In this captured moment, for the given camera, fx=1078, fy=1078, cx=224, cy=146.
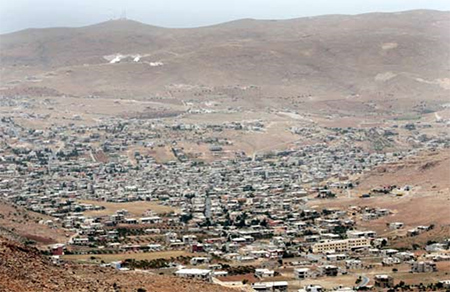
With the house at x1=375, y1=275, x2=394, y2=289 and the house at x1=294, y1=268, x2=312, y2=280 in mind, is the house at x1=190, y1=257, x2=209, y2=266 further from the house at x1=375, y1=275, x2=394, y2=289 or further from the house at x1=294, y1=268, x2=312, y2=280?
the house at x1=375, y1=275, x2=394, y2=289

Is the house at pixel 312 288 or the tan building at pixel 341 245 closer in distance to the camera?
the house at pixel 312 288

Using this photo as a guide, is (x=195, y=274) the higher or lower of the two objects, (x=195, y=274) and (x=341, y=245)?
the higher

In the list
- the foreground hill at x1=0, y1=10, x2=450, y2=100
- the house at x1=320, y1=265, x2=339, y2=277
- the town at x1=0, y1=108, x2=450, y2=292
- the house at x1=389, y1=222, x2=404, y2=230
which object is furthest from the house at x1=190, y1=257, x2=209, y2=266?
the foreground hill at x1=0, y1=10, x2=450, y2=100

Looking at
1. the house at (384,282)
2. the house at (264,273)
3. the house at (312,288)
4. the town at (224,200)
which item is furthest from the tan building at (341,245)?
the house at (312,288)

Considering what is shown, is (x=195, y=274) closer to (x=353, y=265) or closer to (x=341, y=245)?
(x=353, y=265)

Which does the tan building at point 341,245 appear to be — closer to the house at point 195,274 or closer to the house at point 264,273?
the house at point 264,273

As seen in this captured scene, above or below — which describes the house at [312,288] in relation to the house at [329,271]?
above

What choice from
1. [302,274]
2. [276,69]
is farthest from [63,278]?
[276,69]
